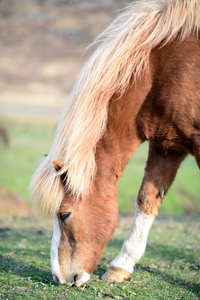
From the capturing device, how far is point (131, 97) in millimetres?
3105

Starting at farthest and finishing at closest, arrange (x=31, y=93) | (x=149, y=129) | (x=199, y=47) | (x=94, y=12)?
(x=94, y=12) < (x=31, y=93) < (x=149, y=129) < (x=199, y=47)

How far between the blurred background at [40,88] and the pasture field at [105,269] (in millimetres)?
680

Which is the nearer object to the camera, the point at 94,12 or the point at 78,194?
the point at 78,194

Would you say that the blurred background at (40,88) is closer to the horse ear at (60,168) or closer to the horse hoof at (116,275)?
the horse ear at (60,168)

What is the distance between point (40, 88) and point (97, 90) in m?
64.0

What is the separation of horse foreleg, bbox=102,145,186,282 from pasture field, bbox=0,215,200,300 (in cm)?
24

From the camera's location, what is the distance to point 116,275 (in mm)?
3385

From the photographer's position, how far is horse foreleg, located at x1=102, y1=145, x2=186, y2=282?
3.51 m

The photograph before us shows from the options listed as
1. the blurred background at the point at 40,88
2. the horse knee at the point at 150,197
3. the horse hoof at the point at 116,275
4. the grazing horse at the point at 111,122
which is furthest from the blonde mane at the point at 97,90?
the horse hoof at the point at 116,275

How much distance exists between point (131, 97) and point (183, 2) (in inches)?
41.4

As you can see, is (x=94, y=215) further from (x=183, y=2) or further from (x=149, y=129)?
(x=183, y=2)

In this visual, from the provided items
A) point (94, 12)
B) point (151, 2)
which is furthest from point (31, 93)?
point (151, 2)

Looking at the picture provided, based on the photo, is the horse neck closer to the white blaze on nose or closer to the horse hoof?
the white blaze on nose

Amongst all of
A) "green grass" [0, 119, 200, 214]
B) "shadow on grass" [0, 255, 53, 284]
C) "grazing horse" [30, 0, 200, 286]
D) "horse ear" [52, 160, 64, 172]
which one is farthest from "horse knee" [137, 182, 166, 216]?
"green grass" [0, 119, 200, 214]
